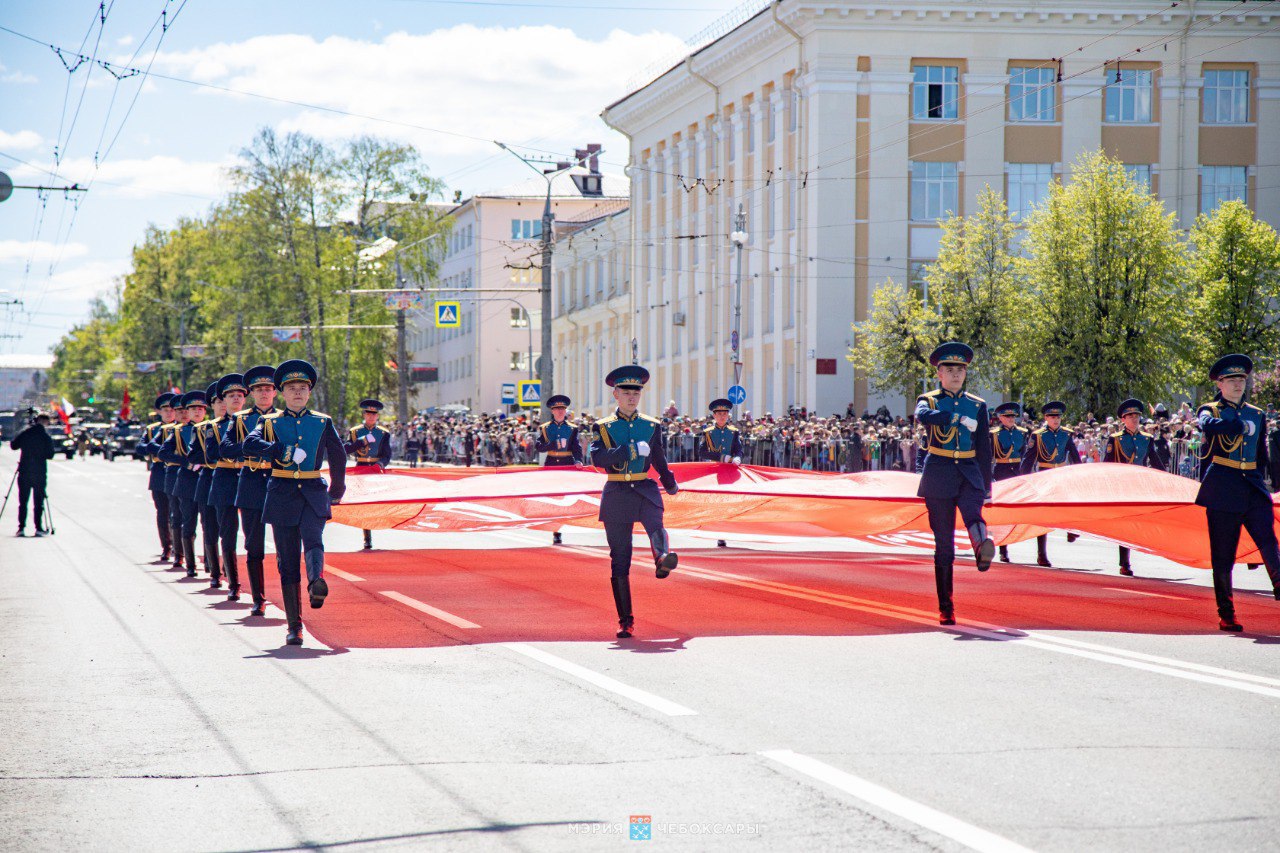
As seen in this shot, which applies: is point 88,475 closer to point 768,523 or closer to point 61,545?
point 61,545

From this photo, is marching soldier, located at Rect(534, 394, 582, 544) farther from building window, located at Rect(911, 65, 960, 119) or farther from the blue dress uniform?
building window, located at Rect(911, 65, 960, 119)

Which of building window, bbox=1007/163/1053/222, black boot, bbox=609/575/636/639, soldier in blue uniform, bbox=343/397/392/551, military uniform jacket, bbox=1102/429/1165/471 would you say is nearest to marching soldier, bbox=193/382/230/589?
soldier in blue uniform, bbox=343/397/392/551

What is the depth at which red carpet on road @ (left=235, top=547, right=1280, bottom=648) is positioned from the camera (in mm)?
11461

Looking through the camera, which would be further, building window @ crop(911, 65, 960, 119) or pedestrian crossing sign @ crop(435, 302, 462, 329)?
pedestrian crossing sign @ crop(435, 302, 462, 329)

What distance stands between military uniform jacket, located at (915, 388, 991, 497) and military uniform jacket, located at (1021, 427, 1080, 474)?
24.9 feet

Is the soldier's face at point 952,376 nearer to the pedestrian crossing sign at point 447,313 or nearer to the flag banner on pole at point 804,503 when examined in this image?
the flag banner on pole at point 804,503

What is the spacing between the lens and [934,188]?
4831cm

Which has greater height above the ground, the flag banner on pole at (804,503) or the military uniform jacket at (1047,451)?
the military uniform jacket at (1047,451)

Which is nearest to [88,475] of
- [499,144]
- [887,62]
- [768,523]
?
[499,144]

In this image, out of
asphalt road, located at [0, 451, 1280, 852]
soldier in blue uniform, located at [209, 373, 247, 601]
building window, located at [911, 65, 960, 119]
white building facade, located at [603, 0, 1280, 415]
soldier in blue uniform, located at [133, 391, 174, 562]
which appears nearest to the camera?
asphalt road, located at [0, 451, 1280, 852]

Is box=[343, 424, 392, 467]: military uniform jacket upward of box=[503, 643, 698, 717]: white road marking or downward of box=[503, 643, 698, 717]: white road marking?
upward

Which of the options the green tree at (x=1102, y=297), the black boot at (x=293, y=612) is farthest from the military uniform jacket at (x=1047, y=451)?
the green tree at (x=1102, y=297)

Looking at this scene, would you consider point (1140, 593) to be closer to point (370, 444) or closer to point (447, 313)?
point (370, 444)

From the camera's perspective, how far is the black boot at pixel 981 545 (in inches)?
456
